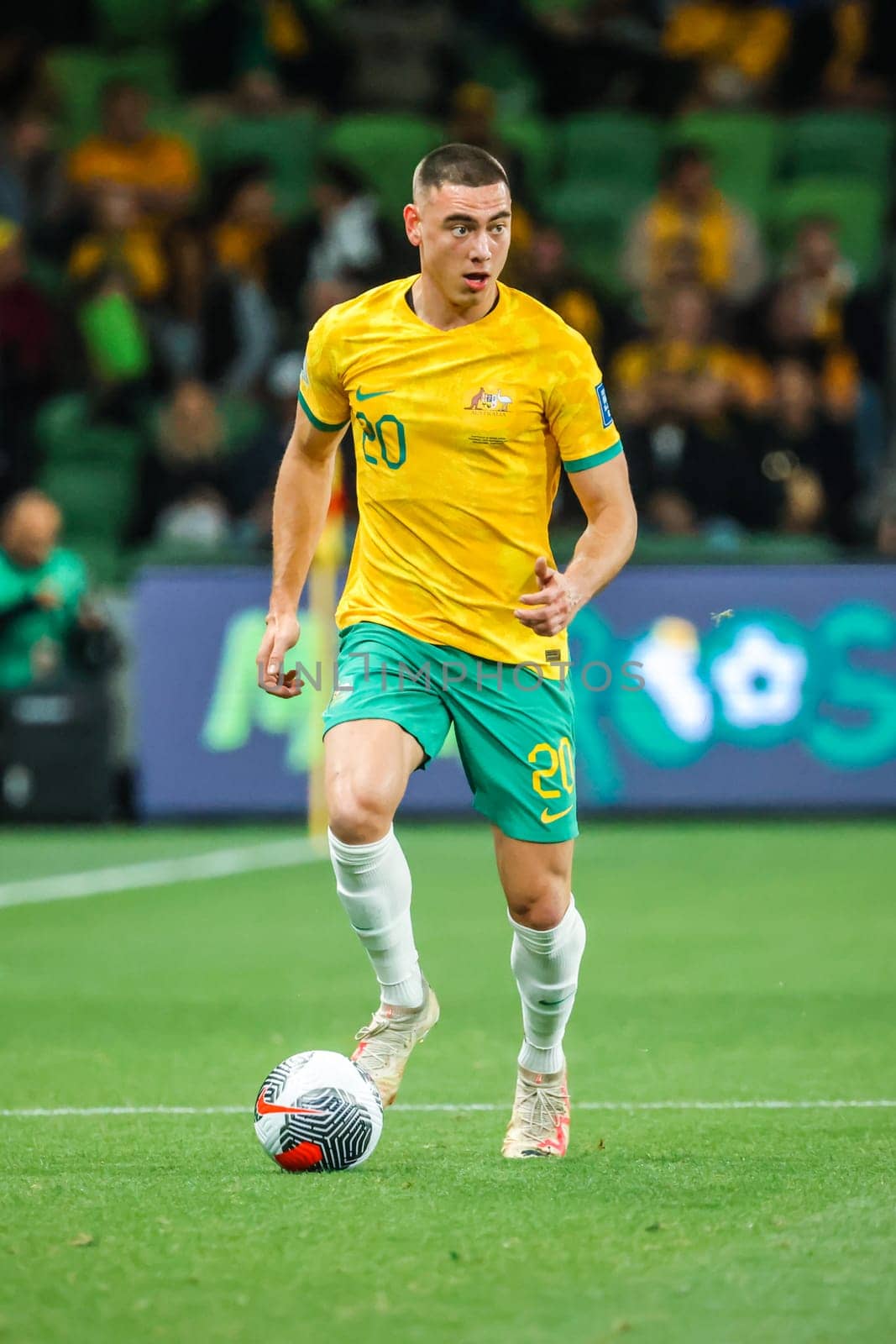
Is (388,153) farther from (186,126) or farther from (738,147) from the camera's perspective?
(738,147)

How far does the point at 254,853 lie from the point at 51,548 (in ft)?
8.33

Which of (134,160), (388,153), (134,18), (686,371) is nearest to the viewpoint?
(686,371)

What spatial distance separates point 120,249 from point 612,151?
4.26m

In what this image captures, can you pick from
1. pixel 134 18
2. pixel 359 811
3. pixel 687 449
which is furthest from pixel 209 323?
pixel 359 811

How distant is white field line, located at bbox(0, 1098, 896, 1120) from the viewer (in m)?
5.85

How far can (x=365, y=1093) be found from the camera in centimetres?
511

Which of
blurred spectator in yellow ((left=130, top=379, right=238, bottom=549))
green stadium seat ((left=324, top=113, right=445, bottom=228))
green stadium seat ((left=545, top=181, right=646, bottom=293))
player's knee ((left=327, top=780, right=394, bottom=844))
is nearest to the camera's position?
player's knee ((left=327, top=780, right=394, bottom=844))

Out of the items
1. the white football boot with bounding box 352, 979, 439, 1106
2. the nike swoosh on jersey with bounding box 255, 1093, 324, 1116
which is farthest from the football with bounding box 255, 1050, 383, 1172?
the white football boot with bounding box 352, 979, 439, 1106

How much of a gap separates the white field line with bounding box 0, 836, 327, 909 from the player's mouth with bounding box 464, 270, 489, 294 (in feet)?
19.4

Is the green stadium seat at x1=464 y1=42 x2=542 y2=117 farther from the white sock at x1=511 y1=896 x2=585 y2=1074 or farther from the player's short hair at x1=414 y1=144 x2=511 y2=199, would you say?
the white sock at x1=511 y1=896 x2=585 y2=1074

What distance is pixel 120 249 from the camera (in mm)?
16844

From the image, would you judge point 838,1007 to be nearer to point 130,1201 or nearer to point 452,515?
point 452,515

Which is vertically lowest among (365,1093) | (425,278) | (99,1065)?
(99,1065)

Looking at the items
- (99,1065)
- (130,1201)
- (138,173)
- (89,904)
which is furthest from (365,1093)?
(138,173)
